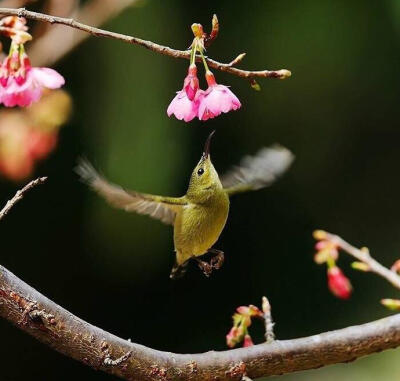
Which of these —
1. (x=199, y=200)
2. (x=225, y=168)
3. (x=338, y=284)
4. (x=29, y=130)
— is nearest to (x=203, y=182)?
(x=199, y=200)

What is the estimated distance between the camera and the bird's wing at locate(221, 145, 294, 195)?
1.02 meters

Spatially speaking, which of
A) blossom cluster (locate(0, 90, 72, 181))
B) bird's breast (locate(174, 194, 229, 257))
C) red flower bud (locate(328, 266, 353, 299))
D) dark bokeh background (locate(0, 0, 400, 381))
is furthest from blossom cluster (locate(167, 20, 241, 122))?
dark bokeh background (locate(0, 0, 400, 381))

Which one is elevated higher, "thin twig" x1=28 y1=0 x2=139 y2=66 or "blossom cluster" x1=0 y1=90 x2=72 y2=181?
"thin twig" x1=28 y1=0 x2=139 y2=66

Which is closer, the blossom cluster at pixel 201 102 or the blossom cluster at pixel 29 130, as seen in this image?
the blossom cluster at pixel 201 102

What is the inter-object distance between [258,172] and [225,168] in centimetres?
98

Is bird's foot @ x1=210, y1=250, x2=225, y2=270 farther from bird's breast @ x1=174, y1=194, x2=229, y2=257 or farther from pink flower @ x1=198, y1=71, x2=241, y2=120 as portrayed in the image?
pink flower @ x1=198, y1=71, x2=241, y2=120

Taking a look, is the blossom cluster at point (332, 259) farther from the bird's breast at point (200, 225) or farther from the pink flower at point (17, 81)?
the pink flower at point (17, 81)

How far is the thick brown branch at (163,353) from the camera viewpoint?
2.40ft

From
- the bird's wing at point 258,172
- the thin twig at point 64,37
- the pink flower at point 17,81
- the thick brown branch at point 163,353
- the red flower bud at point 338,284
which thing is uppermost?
the thin twig at point 64,37

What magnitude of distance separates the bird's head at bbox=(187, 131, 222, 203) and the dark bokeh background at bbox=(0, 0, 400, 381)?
36.6 inches

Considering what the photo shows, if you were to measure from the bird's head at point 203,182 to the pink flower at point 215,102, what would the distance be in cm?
14

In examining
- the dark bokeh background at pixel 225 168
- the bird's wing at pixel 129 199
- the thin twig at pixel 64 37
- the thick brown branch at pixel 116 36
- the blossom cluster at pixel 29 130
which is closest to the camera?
the thick brown branch at pixel 116 36

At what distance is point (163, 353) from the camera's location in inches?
31.6

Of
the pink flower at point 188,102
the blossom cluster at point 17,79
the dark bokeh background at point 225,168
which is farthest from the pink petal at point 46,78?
the dark bokeh background at point 225,168
